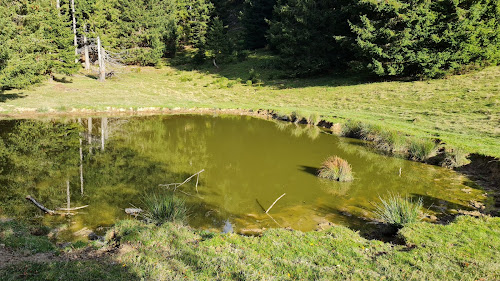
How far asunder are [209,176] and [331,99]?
20.2 metres

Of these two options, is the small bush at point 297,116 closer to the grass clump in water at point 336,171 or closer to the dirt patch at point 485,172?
the grass clump in water at point 336,171

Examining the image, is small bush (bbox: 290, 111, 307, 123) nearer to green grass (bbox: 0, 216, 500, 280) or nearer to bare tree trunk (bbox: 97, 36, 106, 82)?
green grass (bbox: 0, 216, 500, 280)

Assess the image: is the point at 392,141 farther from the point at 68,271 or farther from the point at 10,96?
the point at 10,96

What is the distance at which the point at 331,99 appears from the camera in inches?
1144

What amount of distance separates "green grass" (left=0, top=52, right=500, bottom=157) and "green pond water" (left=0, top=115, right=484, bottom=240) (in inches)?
162

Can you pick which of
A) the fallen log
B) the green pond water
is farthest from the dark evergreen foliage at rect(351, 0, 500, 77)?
the fallen log

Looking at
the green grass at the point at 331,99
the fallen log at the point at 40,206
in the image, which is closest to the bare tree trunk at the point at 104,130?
the green grass at the point at 331,99

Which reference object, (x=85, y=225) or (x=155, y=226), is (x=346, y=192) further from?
(x=85, y=225)

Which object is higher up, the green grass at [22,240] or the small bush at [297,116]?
the small bush at [297,116]

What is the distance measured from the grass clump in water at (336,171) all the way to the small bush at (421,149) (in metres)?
4.70

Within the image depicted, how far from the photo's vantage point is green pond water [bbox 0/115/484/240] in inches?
341

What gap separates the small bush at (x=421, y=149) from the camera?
46.5ft

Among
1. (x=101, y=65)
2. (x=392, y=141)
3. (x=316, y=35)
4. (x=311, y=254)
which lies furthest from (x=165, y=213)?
(x=101, y=65)

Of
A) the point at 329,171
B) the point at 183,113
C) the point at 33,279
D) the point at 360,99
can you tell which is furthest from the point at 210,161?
the point at 360,99
